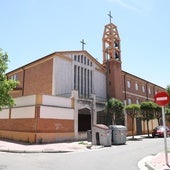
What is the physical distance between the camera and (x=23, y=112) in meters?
23.4

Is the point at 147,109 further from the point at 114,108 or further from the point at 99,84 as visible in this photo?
the point at 99,84

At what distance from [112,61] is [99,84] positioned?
434 cm

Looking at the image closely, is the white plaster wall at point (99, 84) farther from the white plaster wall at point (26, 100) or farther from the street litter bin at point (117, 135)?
the white plaster wall at point (26, 100)

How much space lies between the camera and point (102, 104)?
102 ft

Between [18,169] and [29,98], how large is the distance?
14.6 meters

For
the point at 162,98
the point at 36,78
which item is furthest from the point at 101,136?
the point at 36,78

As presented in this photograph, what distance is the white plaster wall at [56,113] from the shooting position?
22.2 meters

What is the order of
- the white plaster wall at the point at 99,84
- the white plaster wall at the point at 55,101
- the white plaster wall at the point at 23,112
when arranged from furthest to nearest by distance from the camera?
the white plaster wall at the point at 99,84 → the white plaster wall at the point at 55,101 → the white plaster wall at the point at 23,112

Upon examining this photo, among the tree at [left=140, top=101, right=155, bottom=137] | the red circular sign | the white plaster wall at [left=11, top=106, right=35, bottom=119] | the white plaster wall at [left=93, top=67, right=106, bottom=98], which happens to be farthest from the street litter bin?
the red circular sign

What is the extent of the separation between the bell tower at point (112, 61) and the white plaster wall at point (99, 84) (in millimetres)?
764

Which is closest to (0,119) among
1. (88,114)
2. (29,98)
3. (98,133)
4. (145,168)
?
(29,98)

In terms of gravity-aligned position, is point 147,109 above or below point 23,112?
above

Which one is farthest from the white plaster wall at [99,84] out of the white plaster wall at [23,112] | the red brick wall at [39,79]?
the white plaster wall at [23,112]

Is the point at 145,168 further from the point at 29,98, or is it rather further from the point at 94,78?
the point at 94,78
